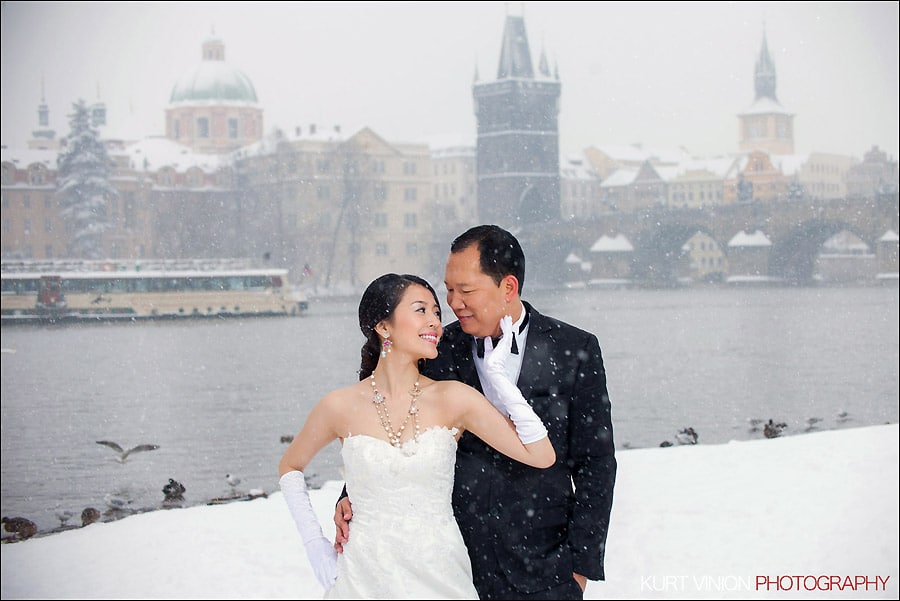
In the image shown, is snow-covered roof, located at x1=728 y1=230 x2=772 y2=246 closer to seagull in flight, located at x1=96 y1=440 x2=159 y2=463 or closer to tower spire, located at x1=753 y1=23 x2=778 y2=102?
Result: tower spire, located at x1=753 y1=23 x2=778 y2=102

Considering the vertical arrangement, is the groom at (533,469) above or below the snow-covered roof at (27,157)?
below

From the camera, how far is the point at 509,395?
2.20 m

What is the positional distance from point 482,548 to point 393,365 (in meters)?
0.42

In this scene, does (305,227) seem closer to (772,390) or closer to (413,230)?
(413,230)

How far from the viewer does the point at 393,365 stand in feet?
7.39

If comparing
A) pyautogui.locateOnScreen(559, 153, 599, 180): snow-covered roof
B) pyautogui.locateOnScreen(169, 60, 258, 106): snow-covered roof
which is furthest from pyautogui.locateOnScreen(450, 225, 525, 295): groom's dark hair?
pyautogui.locateOnScreen(169, 60, 258, 106): snow-covered roof

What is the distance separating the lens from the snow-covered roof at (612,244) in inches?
1678

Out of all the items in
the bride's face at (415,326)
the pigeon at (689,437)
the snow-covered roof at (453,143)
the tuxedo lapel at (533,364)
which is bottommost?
the pigeon at (689,437)

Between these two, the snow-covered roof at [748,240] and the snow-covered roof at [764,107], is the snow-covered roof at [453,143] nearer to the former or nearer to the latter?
the snow-covered roof at [748,240]

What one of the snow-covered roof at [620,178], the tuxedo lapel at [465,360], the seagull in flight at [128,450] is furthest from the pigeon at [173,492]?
the snow-covered roof at [620,178]

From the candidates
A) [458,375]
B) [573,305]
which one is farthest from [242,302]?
[458,375]

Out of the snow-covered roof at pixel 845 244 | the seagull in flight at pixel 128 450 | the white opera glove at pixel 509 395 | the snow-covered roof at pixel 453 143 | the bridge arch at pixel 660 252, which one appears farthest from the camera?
the snow-covered roof at pixel 453 143

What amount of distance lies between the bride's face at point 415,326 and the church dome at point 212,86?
56874 mm

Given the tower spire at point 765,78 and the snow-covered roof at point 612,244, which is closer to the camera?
the snow-covered roof at point 612,244
